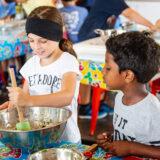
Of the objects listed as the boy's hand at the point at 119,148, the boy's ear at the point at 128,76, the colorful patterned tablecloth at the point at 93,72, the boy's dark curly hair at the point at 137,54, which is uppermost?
the boy's dark curly hair at the point at 137,54

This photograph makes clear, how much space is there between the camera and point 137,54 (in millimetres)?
1033

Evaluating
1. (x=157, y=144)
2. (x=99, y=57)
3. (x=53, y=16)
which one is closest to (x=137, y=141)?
(x=157, y=144)

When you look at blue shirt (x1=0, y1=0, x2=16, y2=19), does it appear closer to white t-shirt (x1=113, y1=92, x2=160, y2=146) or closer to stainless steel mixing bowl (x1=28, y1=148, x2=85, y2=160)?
white t-shirt (x1=113, y1=92, x2=160, y2=146)

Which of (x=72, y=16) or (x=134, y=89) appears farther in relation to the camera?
(x=72, y=16)

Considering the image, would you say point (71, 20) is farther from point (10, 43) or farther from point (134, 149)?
point (134, 149)

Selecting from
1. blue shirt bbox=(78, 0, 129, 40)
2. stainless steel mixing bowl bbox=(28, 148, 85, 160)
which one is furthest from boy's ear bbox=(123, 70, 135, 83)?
blue shirt bbox=(78, 0, 129, 40)

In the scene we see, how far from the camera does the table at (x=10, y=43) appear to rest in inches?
102

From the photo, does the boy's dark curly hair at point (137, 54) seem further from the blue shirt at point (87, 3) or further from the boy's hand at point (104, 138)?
the blue shirt at point (87, 3)

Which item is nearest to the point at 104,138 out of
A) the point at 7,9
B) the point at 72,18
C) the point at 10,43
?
the point at 10,43

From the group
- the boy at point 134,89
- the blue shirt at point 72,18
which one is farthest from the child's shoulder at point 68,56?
the blue shirt at point 72,18

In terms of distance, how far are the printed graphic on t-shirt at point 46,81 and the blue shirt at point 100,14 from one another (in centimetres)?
139

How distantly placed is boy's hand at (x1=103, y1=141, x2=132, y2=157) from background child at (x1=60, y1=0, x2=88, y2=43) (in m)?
2.41

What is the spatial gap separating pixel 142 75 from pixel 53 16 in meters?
0.56

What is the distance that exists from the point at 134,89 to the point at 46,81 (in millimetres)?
482
